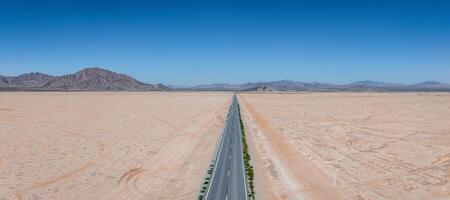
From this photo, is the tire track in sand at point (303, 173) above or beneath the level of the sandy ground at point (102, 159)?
beneath

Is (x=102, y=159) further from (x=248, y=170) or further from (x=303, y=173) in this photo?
(x=303, y=173)

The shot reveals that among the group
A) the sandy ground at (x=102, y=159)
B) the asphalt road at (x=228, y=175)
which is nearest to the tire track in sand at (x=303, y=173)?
the asphalt road at (x=228, y=175)

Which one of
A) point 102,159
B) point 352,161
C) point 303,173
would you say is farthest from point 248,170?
point 102,159

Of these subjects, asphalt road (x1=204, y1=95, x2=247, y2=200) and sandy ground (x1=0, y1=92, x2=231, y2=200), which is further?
sandy ground (x1=0, y1=92, x2=231, y2=200)

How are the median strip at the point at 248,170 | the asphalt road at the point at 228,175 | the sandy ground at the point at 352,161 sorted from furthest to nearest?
the sandy ground at the point at 352,161
the median strip at the point at 248,170
the asphalt road at the point at 228,175

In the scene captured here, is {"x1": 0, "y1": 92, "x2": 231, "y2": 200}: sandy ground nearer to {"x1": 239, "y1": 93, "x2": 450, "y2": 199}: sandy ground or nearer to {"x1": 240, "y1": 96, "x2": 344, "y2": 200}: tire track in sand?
{"x1": 239, "y1": 93, "x2": 450, "y2": 199}: sandy ground

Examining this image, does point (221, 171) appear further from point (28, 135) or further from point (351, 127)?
point (351, 127)

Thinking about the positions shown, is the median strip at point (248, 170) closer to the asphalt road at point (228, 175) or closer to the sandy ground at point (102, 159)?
the asphalt road at point (228, 175)

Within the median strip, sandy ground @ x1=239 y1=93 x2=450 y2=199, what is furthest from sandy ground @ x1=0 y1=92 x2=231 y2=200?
sandy ground @ x1=239 y1=93 x2=450 y2=199
